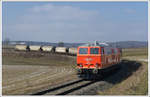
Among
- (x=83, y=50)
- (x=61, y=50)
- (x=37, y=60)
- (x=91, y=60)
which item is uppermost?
(x=83, y=50)

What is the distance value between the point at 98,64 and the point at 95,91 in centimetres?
503

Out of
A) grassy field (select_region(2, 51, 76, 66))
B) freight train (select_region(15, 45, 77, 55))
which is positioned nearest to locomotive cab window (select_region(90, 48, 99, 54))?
grassy field (select_region(2, 51, 76, 66))

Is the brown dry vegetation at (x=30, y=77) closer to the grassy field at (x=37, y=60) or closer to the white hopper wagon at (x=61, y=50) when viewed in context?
the grassy field at (x=37, y=60)

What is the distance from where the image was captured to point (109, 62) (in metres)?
24.7

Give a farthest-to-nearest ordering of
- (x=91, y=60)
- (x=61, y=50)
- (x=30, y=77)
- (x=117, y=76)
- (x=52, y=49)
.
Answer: (x=52, y=49)
(x=61, y=50)
(x=117, y=76)
(x=30, y=77)
(x=91, y=60)

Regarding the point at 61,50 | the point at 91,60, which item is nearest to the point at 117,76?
Result: the point at 91,60

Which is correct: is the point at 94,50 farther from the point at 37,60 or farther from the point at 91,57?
the point at 37,60

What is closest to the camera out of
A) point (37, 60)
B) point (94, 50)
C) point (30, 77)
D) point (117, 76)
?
point (94, 50)

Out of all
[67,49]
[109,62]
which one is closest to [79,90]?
[109,62]

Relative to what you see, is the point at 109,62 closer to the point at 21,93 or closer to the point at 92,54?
the point at 92,54

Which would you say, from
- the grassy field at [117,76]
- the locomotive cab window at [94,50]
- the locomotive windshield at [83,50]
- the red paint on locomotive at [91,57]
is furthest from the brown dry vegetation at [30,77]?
the locomotive cab window at [94,50]

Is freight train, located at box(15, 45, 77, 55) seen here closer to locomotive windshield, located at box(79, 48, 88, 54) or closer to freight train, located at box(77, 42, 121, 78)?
locomotive windshield, located at box(79, 48, 88, 54)

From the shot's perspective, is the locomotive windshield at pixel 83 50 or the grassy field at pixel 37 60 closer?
the locomotive windshield at pixel 83 50

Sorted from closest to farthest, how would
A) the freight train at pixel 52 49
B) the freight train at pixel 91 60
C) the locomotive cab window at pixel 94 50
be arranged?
1. the freight train at pixel 91 60
2. the locomotive cab window at pixel 94 50
3. the freight train at pixel 52 49
